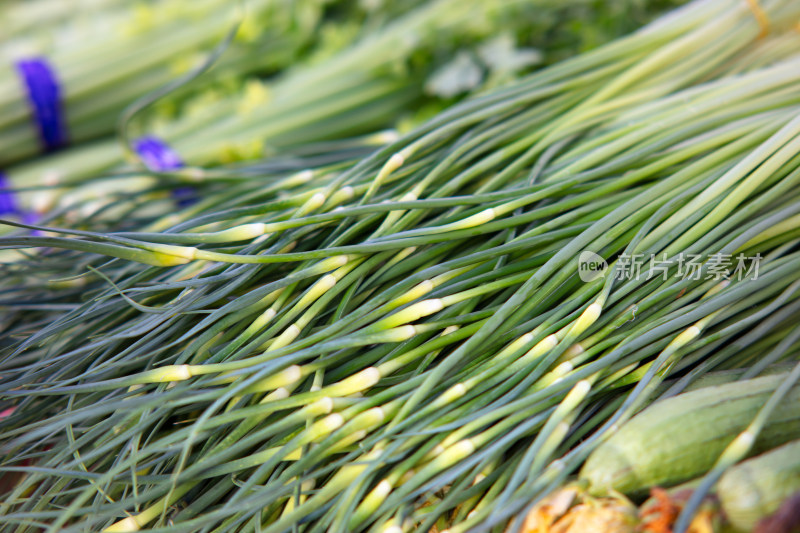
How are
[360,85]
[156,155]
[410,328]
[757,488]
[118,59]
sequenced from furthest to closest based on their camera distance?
[118,59] → [360,85] → [156,155] → [410,328] → [757,488]

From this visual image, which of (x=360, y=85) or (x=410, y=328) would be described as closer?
(x=410, y=328)

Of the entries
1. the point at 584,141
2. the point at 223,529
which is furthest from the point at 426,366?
the point at 584,141

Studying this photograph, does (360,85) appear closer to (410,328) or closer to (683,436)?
(410,328)

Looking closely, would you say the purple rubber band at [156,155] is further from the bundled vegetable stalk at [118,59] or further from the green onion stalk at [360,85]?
the bundled vegetable stalk at [118,59]

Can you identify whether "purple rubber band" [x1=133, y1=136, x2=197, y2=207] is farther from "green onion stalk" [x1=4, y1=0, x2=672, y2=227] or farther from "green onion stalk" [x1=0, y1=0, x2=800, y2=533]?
"green onion stalk" [x1=0, y1=0, x2=800, y2=533]

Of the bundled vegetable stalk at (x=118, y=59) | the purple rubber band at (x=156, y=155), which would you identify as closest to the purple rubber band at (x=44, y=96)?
the bundled vegetable stalk at (x=118, y=59)

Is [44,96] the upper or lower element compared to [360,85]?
upper

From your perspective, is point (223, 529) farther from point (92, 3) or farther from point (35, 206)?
point (92, 3)

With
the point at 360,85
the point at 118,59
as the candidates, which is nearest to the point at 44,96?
the point at 118,59
